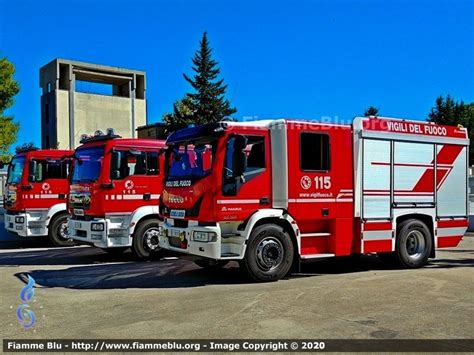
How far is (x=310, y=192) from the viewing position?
8.69 meters

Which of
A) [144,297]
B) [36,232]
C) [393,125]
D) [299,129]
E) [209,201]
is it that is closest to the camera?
[144,297]

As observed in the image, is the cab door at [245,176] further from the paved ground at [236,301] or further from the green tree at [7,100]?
the green tree at [7,100]

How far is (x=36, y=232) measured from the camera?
13547mm

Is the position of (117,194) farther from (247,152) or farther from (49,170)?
(49,170)

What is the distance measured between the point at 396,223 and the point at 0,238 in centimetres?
1245

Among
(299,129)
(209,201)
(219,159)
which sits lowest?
(209,201)

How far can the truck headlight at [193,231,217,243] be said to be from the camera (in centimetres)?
784

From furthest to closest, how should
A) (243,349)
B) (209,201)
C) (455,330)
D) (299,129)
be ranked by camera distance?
(299,129)
(209,201)
(455,330)
(243,349)

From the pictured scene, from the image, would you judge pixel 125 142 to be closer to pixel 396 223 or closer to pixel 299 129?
pixel 299 129

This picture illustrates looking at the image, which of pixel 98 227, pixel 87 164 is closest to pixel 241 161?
pixel 98 227

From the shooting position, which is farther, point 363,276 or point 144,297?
point 363,276

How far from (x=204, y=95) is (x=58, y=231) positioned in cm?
3219

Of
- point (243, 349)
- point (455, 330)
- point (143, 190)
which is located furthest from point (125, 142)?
point (455, 330)

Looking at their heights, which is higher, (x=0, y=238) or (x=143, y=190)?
(x=143, y=190)
